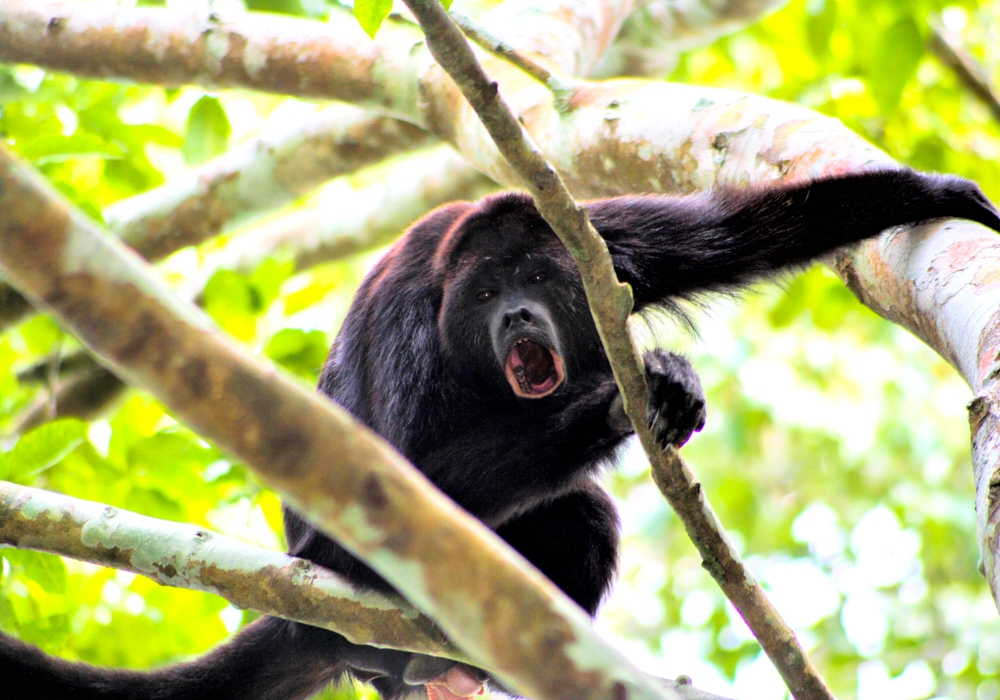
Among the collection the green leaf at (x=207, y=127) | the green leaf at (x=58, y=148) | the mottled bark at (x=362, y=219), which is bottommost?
the green leaf at (x=58, y=148)

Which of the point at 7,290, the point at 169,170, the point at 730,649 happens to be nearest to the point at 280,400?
the point at 7,290

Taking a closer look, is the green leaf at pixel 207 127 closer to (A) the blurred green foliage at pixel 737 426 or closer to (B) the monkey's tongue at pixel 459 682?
(A) the blurred green foliage at pixel 737 426

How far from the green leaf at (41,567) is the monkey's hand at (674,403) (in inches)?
70.2

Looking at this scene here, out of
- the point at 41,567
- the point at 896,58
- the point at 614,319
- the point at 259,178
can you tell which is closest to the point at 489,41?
the point at 614,319

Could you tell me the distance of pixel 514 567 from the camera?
3.21ft

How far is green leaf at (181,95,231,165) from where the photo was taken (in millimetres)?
3758

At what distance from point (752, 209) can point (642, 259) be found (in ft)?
1.17

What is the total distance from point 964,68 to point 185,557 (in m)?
4.40

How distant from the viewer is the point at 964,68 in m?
4.73

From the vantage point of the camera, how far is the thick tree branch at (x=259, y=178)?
4.45 meters

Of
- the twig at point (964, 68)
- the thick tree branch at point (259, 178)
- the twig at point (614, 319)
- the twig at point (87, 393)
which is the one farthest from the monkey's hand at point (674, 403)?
the twig at point (87, 393)

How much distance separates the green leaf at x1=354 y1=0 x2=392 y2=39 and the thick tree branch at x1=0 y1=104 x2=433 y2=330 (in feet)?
8.00

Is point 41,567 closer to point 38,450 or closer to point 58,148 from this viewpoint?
point 38,450

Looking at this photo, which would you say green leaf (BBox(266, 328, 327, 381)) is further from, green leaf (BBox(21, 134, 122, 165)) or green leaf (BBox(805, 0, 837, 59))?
green leaf (BBox(805, 0, 837, 59))
